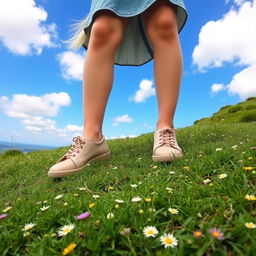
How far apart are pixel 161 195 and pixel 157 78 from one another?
71.0 inches

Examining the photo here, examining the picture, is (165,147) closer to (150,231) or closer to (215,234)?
(150,231)

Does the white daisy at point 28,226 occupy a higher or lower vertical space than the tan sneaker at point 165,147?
lower

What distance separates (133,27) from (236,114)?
22465 millimetres

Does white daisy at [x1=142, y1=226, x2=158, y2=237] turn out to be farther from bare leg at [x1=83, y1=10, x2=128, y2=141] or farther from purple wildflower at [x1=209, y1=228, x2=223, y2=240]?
bare leg at [x1=83, y1=10, x2=128, y2=141]

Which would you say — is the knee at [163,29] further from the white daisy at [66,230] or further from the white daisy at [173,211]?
the white daisy at [66,230]

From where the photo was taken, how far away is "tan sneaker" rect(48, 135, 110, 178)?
3152mm

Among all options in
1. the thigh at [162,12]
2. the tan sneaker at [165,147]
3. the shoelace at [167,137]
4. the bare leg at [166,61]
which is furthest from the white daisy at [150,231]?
the thigh at [162,12]

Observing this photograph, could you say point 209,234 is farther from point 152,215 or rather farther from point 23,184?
point 23,184

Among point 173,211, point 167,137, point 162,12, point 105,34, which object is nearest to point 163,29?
point 162,12

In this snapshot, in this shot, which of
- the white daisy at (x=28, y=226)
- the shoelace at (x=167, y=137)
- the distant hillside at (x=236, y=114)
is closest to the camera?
the white daisy at (x=28, y=226)

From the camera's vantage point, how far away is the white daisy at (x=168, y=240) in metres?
1.39

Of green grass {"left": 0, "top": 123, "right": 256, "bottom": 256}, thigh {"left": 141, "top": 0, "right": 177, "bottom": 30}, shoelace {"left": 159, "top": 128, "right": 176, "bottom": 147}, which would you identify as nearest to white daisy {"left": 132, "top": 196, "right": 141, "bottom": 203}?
green grass {"left": 0, "top": 123, "right": 256, "bottom": 256}

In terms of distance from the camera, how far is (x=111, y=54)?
133 inches

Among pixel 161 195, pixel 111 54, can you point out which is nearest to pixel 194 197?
pixel 161 195
